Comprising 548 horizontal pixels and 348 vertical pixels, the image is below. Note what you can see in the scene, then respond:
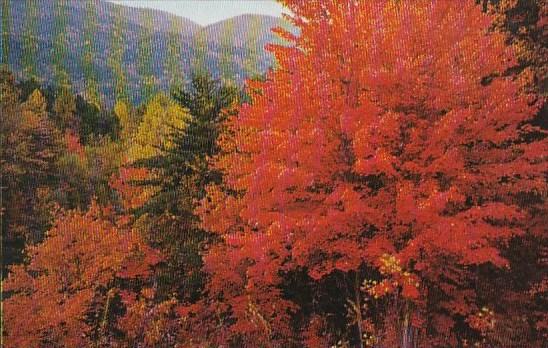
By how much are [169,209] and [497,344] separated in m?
11.7

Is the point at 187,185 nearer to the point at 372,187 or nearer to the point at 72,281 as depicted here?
the point at 372,187

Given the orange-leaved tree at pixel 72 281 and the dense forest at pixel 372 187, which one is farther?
the orange-leaved tree at pixel 72 281

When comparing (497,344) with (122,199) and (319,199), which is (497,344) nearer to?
(319,199)

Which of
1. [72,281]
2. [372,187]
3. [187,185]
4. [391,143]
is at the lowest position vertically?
[72,281]

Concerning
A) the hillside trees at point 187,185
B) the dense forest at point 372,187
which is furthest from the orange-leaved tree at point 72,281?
the hillside trees at point 187,185

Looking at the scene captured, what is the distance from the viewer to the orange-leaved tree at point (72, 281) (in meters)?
22.1

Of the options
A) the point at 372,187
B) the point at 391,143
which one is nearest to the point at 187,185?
the point at 372,187

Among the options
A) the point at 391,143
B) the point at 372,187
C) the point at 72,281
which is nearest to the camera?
the point at 391,143

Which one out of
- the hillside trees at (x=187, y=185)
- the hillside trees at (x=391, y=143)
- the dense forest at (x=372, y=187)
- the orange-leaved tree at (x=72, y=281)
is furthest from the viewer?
the orange-leaved tree at (x=72, y=281)

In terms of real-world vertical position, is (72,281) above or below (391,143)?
below

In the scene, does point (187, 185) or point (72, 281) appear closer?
point (187, 185)

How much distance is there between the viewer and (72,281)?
25469 millimetres

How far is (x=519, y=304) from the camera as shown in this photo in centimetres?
1396

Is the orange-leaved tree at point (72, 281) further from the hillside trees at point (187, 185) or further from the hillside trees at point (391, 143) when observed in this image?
the hillside trees at point (391, 143)
